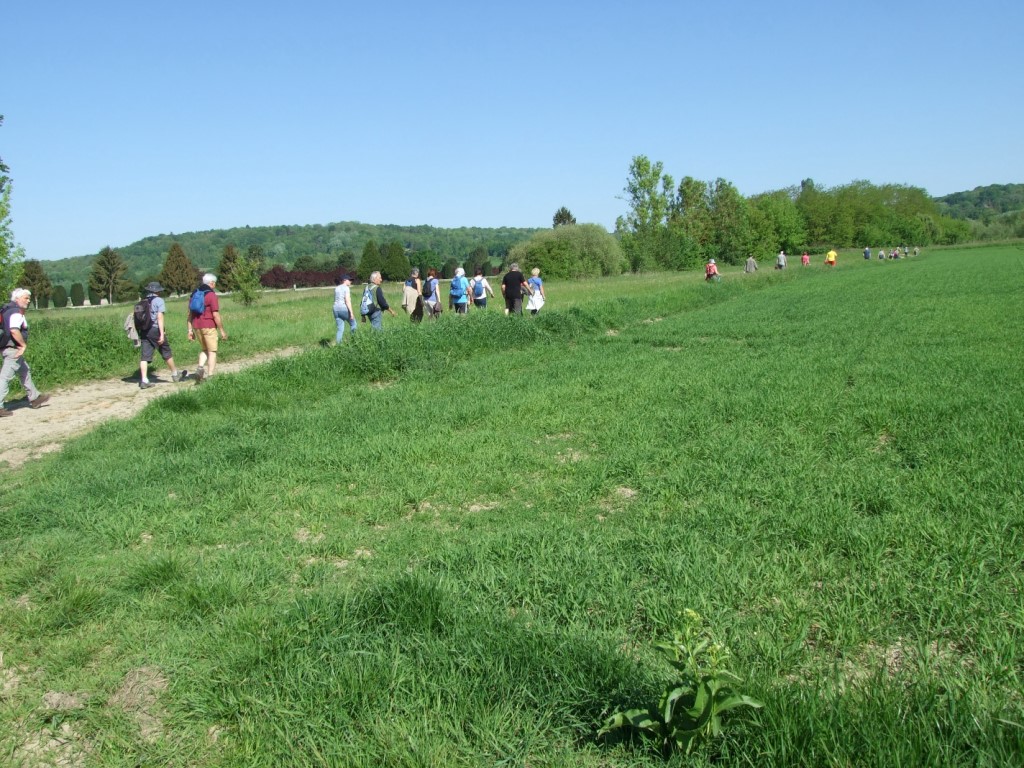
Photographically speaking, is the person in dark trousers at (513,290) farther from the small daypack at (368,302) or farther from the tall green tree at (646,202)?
the tall green tree at (646,202)

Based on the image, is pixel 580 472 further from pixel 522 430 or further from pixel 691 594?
pixel 691 594

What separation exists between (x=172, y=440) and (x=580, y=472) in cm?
478

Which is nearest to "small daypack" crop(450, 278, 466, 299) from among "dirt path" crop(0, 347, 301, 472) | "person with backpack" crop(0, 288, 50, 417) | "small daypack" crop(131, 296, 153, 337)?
"dirt path" crop(0, 347, 301, 472)

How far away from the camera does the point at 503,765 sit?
2.72 metres

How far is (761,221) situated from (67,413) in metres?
89.1

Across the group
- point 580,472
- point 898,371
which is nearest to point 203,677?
point 580,472

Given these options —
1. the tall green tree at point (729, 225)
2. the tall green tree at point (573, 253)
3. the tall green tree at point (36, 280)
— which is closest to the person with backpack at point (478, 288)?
the tall green tree at point (573, 253)

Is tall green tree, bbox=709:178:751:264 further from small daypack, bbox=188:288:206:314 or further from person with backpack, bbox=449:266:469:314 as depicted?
small daypack, bbox=188:288:206:314

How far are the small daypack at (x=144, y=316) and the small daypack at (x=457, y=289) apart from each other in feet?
28.5

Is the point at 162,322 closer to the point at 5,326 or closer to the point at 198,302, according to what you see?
the point at 198,302

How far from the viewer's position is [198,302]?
42.4ft

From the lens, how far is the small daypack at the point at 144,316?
12727 millimetres

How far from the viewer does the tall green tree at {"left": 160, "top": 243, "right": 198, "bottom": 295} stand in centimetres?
8456

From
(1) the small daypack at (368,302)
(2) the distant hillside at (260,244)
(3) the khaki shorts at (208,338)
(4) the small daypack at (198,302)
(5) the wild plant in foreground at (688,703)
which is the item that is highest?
(2) the distant hillside at (260,244)
